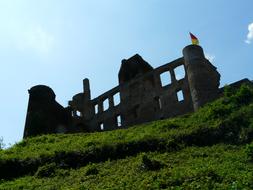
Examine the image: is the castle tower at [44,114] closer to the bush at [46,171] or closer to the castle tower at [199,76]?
the castle tower at [199,76]

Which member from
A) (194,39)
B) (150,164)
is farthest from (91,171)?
(194,39)

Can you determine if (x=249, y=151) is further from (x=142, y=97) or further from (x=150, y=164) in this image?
(x=142, y=97)

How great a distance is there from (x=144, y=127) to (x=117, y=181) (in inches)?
423

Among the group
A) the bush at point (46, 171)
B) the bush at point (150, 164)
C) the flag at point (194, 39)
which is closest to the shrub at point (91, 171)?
the bush at point (46, 171)

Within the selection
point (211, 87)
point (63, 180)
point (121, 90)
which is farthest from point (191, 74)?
point (63, 180)

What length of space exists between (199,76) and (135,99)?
24.0ft

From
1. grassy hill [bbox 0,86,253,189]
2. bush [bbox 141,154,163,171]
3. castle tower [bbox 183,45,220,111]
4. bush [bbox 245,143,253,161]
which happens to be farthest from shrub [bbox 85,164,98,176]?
castle tower [bbox 183,45,220,111]

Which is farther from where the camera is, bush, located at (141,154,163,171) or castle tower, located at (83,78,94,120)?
castle tower, located at (83,78,94,120)

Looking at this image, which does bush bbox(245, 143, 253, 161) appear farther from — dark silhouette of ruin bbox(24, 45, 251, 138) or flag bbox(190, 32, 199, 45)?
flag bbox(190, 32, 199, 45)

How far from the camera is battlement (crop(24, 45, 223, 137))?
108 feet

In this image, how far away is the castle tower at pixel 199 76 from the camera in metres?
31.8

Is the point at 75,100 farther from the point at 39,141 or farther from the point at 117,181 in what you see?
the point at 117,181

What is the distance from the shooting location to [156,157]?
69.0 ft

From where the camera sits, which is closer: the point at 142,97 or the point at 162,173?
the point at 162,173
